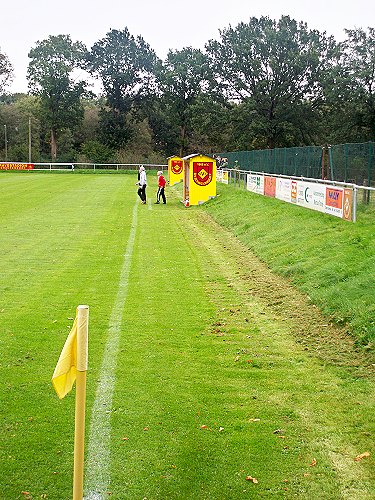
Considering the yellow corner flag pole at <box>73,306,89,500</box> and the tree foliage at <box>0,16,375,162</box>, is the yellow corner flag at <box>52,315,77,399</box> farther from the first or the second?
the tree foliage at <box>0,16,375,162</box>

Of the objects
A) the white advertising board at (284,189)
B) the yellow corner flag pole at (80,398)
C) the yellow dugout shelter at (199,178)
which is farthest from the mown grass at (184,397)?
the yellow dugout shelter at (199,178)

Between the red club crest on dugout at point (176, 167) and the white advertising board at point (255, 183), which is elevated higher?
the red club crest on dugout at point (176, 167)

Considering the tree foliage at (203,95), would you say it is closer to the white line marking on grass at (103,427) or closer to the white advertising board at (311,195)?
the white advertising board at (311,195)

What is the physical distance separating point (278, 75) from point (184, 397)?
70.0 meters

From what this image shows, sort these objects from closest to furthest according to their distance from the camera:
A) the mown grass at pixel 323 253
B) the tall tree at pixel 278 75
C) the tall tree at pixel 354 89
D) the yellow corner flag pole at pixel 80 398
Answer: the yellow corner flag pole at pixel 80 398, the mown grass at pixel 323 253, the tall tree at pixel 354 89, the tall tree at pixel 278 75

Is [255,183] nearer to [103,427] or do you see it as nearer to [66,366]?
[103,427]

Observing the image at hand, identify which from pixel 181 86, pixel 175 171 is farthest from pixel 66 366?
pixel 181 86

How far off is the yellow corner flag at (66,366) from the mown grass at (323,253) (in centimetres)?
498

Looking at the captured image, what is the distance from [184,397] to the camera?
658 cm

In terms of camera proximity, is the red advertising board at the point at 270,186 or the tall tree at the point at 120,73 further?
the tall tree at the point at 120,73

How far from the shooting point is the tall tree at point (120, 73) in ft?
306

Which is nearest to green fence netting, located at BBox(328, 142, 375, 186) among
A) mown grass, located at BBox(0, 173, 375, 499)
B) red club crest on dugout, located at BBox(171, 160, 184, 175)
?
mown grass, located at BBox(0, 173, 375, 499)

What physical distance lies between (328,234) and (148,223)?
878 centimetres

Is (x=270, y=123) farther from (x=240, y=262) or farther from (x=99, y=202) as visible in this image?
(x=240, y=262)
